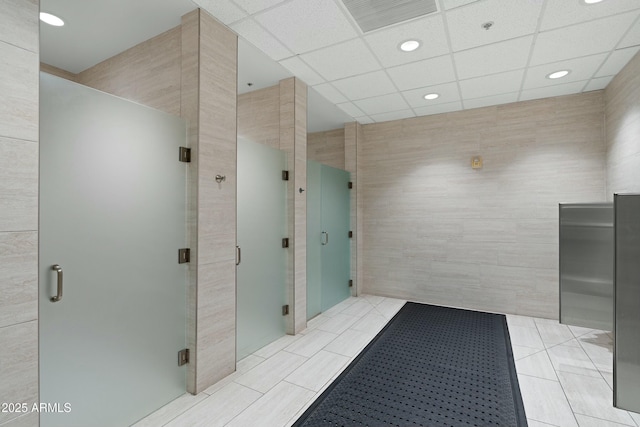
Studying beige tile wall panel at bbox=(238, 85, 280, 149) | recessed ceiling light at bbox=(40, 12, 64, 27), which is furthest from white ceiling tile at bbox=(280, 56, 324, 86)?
recessed ceiling light at bbox=(40, 12, 64, 27)

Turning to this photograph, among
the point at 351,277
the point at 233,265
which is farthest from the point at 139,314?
the point at 351,277

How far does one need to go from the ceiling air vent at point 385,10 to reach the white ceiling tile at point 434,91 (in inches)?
56.3

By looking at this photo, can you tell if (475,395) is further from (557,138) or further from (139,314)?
(557,138)

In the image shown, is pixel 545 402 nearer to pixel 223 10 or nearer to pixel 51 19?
pixel 223 10

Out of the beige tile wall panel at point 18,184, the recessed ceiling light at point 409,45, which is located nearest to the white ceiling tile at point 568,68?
the recessed ceiling light at point 409,45

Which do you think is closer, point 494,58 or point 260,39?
point 260,39

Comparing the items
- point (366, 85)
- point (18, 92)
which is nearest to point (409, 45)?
point (366, 85)

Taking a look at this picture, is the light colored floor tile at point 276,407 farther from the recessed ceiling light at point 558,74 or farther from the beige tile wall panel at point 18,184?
the recessed ceiling light at point 558,74

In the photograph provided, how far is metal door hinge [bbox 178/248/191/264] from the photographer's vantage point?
2.16 m

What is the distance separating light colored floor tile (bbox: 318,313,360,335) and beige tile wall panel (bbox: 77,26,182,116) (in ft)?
9.02

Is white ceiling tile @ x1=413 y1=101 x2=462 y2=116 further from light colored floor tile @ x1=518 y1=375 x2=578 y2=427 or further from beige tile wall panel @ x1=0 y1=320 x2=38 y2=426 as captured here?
beige tile wall panel @ x1=0 y1=320 x2=38 y2=426

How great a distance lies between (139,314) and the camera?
1.90 m

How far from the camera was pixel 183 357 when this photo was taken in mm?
2174

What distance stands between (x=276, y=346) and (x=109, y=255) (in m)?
1.88
